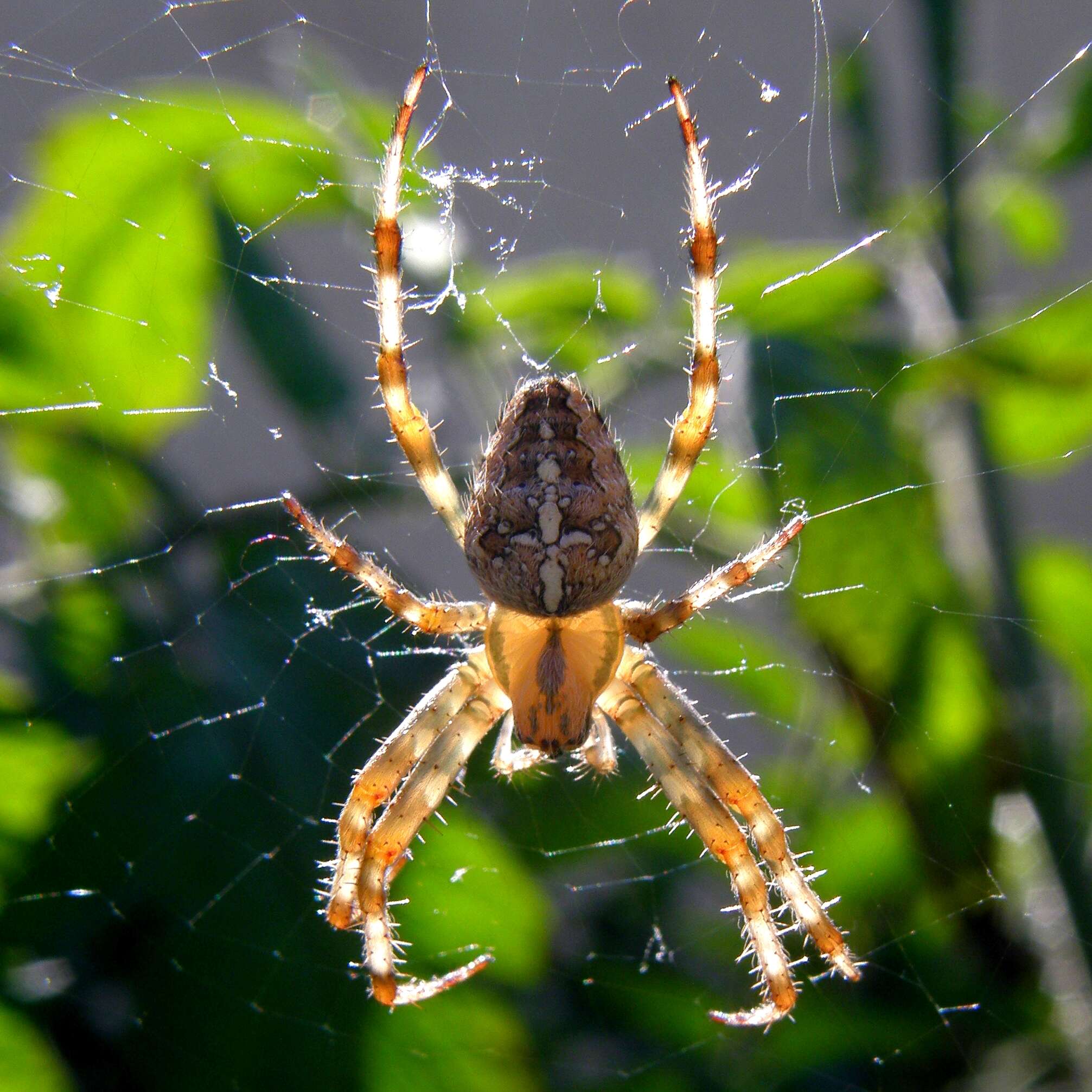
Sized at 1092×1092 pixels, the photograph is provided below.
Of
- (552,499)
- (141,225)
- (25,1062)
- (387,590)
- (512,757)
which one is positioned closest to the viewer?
(25,1062)

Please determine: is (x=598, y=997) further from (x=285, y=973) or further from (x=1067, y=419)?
(x=1067, y=419)

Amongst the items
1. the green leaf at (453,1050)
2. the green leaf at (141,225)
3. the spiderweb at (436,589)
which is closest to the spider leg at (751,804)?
the spiderweb at (436,589)

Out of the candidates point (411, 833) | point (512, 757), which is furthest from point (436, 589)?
point (411, 833)

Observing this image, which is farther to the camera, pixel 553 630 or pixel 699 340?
pixel 553 630

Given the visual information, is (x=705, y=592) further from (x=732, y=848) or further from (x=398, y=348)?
(x=398, y=348)

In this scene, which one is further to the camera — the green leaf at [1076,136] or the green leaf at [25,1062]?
the green leaf at [1076,136]

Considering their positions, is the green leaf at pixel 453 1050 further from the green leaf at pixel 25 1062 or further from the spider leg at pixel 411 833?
the green leaf at pixel 25 1062

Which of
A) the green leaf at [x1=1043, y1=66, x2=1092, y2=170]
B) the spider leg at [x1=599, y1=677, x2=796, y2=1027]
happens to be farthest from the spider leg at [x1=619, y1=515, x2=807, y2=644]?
the green leaf at [x1=1043, y1=66, x2=1092, y2=170]
